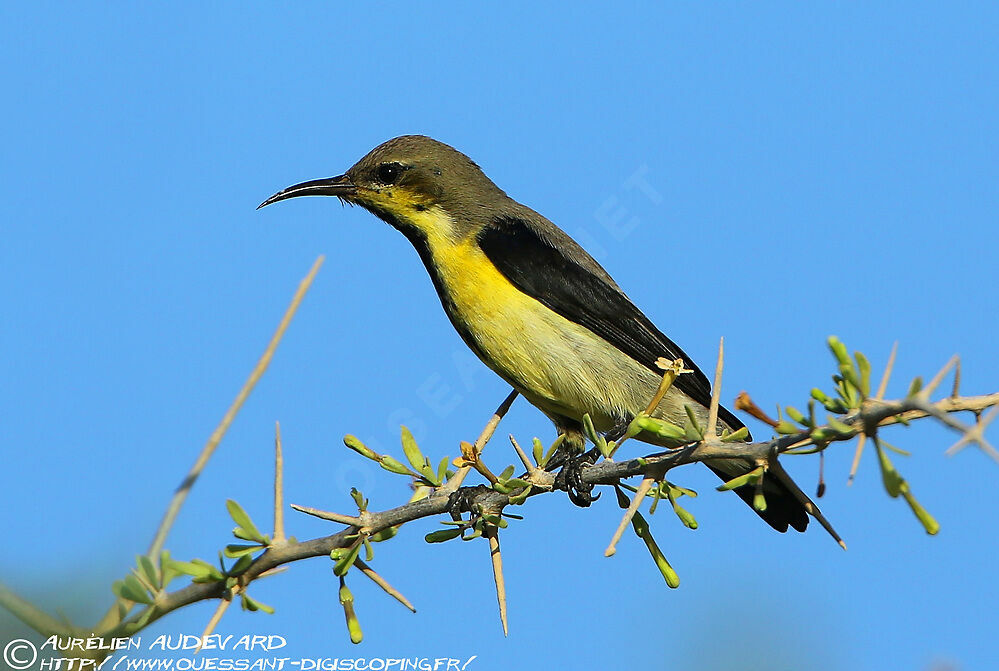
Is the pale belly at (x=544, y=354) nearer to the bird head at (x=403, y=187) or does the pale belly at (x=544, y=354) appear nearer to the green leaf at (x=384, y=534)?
the bird head at (x=403, y=187)

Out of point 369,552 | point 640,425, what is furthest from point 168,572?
point 640,425

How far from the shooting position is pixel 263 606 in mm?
2398

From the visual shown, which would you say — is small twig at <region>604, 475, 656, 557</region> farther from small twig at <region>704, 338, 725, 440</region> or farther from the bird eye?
the bird eye

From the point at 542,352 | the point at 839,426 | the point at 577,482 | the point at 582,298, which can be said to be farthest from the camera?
the point at 582,298

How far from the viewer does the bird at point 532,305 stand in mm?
5746

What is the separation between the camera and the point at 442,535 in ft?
11.1

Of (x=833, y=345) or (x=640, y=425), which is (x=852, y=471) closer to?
(x=833, y=345)

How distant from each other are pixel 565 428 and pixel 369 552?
3373 mm

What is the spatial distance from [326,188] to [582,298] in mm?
1763

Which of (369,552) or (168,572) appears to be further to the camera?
(369,552)

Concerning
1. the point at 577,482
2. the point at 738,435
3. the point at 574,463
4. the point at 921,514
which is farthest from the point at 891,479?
the point at 574,463

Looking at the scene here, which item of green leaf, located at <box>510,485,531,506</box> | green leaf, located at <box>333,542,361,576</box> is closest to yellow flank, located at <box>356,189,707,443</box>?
green leaf, located at <box>510,485,531,506</box>

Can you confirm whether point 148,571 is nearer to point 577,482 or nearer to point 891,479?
point 891,479

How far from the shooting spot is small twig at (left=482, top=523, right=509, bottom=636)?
2.91 meters
